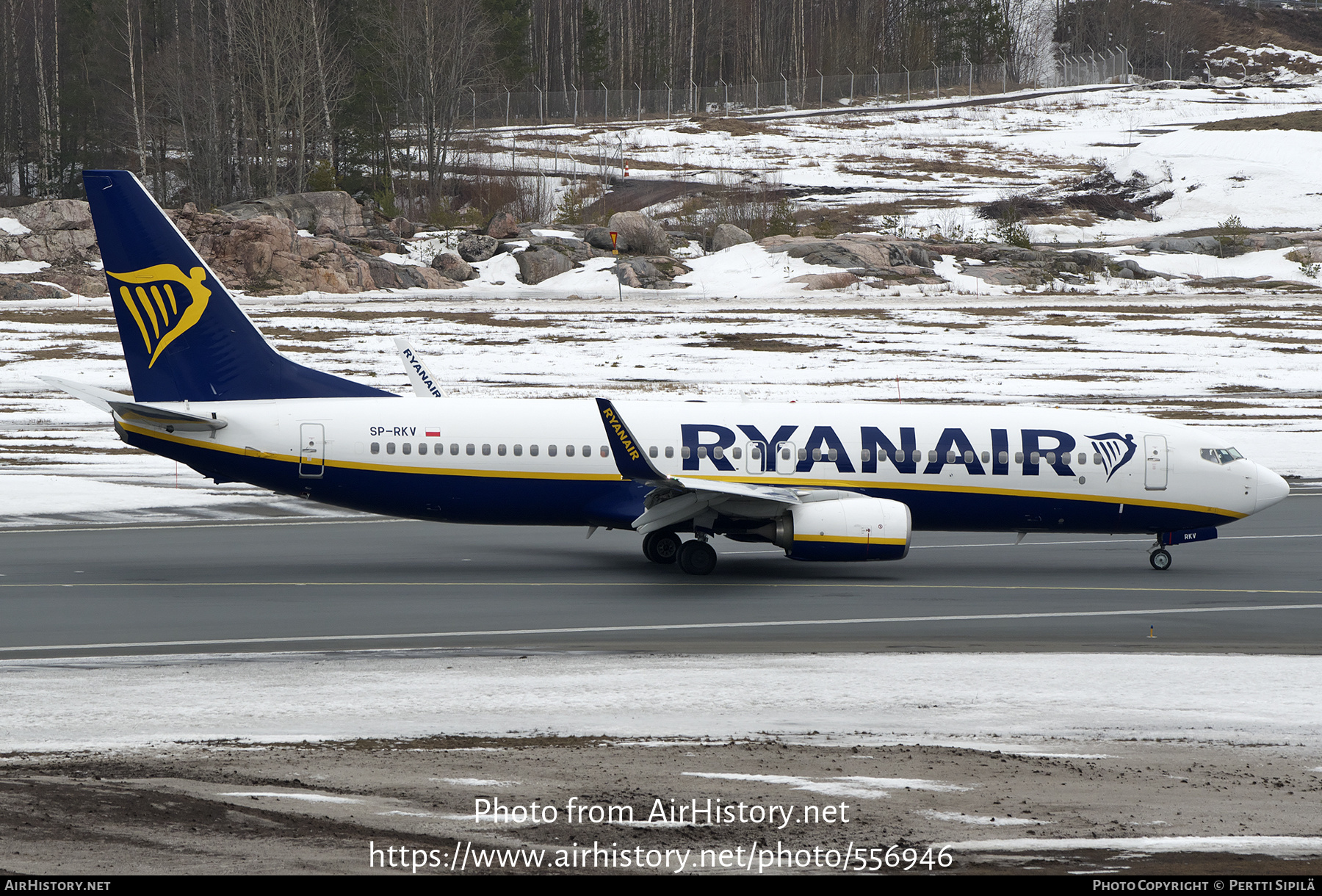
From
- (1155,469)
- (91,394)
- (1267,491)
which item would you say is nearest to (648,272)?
(1155,469)

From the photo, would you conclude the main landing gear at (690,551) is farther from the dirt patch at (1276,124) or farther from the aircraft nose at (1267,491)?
the dirt patch at (1276,124)

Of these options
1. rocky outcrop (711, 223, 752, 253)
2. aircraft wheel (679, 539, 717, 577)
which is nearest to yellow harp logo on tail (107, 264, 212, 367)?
aircraft wheel (679, 539, 717, 577)

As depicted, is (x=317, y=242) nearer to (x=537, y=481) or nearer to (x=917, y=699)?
(x=537, y=481)

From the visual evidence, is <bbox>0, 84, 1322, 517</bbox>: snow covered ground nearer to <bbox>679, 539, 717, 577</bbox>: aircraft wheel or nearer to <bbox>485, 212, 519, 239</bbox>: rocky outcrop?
<bbox>485, 212, 519, 239</bbox>: rocky outcrop

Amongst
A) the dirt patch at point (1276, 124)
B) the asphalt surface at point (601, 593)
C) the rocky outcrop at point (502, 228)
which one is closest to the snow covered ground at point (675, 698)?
the asphalt surface at point (601, 593)

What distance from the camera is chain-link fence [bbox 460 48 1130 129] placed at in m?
142

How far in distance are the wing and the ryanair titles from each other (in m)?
0.58

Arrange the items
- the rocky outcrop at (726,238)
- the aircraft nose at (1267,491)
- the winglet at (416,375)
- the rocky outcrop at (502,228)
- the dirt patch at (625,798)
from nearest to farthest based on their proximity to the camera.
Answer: the dirt patch at (625,798) < the aircraft nose at (1267,491) < the winglet at (416,375) < the rocky outcrop at (726,238) < the rocky outcrop at (502,228)

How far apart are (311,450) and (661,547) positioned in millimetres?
7062

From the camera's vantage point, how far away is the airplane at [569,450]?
25672 millimetres

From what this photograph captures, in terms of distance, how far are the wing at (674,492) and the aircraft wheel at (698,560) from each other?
2.10 feet

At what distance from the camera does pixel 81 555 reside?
26719mm

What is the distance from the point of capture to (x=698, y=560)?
26.0 metres

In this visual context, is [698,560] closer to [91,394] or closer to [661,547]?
[661,547]
